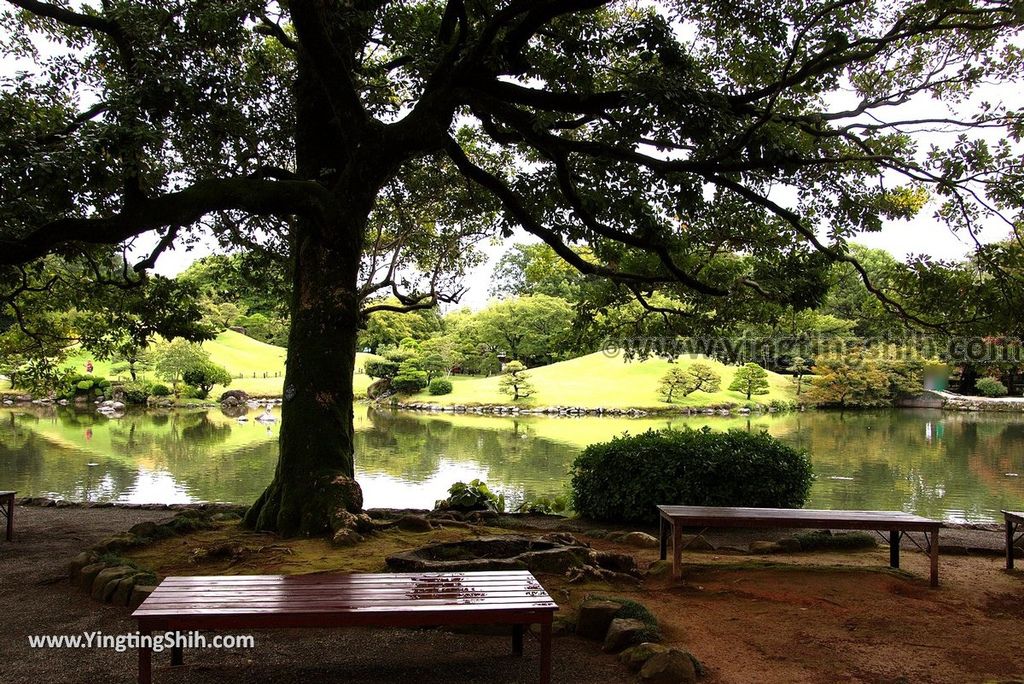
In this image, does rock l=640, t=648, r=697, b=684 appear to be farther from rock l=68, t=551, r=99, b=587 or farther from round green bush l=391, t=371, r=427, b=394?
round green bush l=391, t=371, r=427, b=394

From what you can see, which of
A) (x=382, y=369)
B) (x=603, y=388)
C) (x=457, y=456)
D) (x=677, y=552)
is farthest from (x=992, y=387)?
(x=677, y=552)

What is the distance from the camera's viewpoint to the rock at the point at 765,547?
5410mm

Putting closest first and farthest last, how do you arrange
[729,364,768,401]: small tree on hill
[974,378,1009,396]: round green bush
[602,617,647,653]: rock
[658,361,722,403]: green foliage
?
[602,617,647,653]: rock, [729,364,768,401]: small tree on hill, [658,361,722,403]: green foliage, [974,378,1009,396]: round green bush

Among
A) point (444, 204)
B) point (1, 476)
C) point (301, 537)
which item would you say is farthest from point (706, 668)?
point (1, 476)

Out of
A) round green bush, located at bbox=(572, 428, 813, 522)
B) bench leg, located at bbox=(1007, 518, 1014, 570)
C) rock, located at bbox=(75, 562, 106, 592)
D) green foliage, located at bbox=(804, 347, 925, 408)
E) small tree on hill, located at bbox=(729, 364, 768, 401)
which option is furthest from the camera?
small tree on hill, located at bbox=(729, 364, 768, 401)

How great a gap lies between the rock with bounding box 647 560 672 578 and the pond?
19.7ft

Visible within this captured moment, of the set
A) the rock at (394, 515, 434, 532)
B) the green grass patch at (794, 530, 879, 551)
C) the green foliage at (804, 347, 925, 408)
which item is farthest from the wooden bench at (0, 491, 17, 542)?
the green foliage at (804, 347, 925, 408)

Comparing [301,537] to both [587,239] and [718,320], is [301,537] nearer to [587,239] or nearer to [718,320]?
[587,239]

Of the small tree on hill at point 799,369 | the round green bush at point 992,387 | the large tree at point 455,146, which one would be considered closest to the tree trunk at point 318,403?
the large tree at point 455,146

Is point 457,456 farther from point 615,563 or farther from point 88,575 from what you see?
point 88,575

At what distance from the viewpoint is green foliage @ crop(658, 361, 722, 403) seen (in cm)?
2902

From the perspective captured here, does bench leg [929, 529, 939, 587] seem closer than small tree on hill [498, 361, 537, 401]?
Yes

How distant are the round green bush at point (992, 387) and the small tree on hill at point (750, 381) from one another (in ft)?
30.8

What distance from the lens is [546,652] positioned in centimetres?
270
